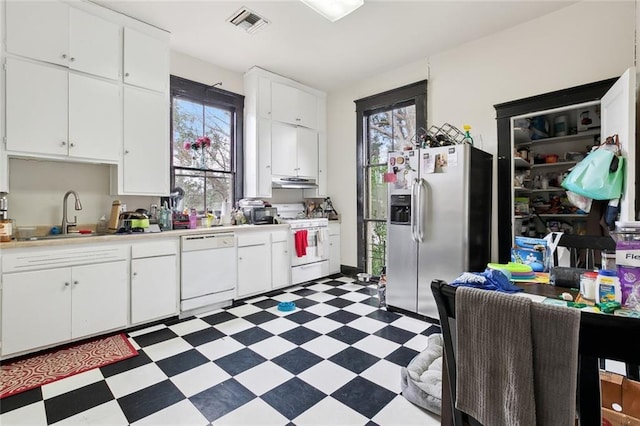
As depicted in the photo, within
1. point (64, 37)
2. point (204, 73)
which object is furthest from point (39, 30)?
point (204, 73)

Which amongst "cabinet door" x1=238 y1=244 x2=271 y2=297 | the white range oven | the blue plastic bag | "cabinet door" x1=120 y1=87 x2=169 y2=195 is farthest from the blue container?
the blue plastic bag

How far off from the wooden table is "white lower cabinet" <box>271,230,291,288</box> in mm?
3391

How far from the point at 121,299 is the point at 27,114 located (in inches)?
67.1

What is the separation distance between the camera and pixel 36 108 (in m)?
2.44

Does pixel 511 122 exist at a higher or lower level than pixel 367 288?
higher

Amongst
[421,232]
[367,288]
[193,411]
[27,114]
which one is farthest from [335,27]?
[193,411]

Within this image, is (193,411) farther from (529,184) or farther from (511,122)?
(529,184)

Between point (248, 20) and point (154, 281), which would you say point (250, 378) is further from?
point (248, 20)

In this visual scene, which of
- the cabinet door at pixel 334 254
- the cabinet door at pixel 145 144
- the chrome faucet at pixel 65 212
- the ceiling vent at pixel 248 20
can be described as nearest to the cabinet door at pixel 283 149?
the cabinet door at pixel 334 254

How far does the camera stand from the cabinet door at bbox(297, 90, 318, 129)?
15.1ft

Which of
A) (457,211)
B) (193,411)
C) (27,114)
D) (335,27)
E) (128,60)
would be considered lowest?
(193,411)

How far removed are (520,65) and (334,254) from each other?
11.0ft

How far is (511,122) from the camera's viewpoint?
3.15 meters

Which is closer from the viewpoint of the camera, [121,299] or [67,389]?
[67,389]
